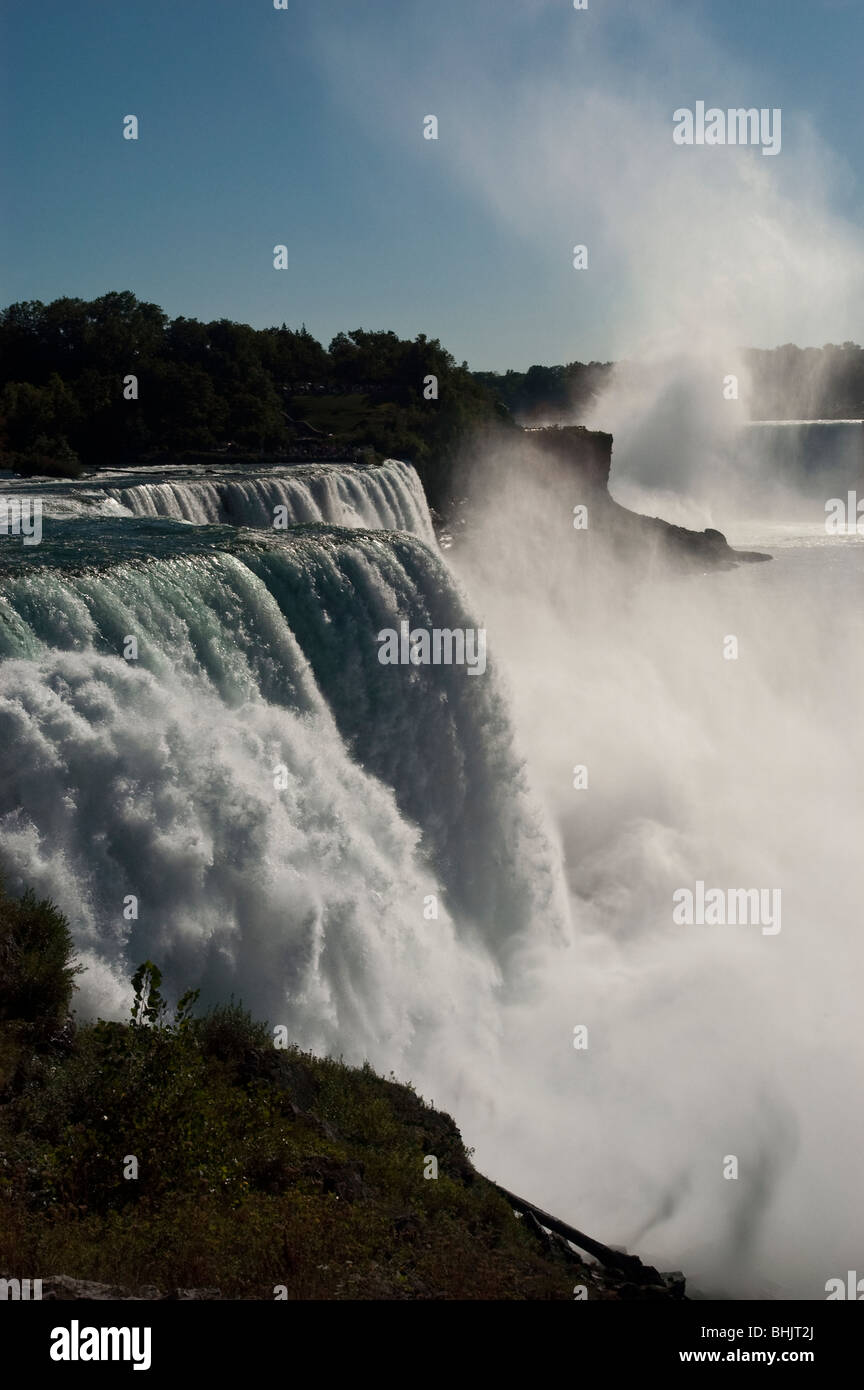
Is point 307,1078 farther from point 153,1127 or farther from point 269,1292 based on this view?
point 269,1292

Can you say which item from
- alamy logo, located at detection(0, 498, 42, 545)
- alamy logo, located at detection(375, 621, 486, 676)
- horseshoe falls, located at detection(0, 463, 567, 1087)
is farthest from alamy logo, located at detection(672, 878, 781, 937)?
alamy logo, located at detection(0, 498, 42, 545)

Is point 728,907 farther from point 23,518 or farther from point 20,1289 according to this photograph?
point 20,1289

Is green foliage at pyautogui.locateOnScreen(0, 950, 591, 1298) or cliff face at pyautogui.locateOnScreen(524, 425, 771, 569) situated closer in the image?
green foliage at pyautogui.locateOnScreen(0, 950, 591, 1298)

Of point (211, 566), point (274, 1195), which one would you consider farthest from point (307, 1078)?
point (211, 566)

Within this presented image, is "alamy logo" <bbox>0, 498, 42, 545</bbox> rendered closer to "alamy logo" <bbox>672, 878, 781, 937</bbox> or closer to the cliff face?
"alamy logo" <bbox>672, 878, 781, 937</bbox>
